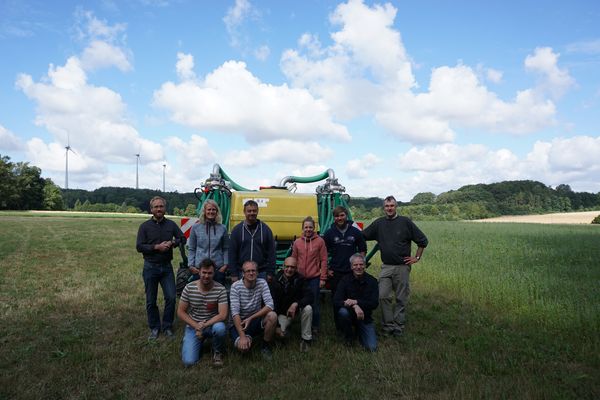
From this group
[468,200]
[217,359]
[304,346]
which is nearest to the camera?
[217,359]

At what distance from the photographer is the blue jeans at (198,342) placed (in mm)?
5330

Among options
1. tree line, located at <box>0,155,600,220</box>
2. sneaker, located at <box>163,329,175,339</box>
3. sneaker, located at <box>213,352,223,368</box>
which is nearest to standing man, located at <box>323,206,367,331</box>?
sneaker, located at <box>213,352,223,368</box>

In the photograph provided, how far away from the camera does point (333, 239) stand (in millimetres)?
6625

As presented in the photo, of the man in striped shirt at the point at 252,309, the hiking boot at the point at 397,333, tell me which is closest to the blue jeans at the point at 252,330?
the man in striped shirt at the point at 252,309

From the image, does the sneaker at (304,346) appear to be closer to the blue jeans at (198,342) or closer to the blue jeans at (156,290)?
the blue jeans at (198,342)

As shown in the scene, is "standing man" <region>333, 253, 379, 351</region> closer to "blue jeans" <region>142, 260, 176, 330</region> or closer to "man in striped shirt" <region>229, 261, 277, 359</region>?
"man in striped shirt" <region>229, 261, 277, 359</region>

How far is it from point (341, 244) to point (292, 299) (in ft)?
3.67

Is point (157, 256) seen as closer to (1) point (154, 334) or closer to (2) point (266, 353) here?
(1) point (154, 334)

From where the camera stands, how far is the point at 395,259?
6652mm

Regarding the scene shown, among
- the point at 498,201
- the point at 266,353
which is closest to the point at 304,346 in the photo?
the point at 266,353

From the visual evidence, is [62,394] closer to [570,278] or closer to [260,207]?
[260,207]

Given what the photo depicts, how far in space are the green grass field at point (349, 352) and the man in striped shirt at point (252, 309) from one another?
287mm

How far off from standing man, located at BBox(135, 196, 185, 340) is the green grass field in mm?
368

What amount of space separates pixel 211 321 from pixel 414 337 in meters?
2.94
